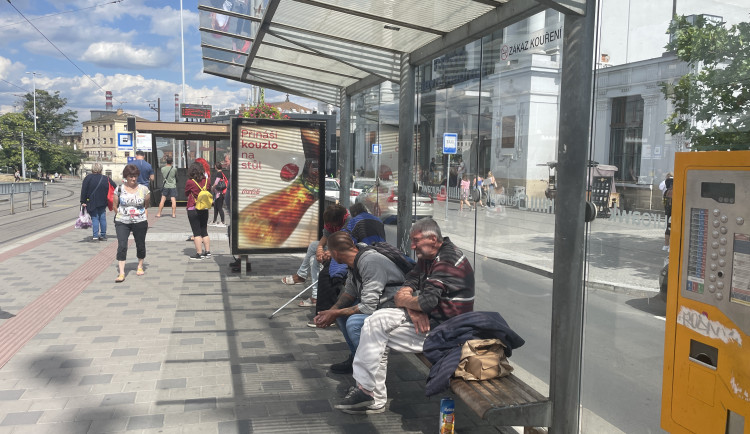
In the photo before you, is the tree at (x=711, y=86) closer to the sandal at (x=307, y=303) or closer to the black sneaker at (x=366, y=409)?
the black sneaker at (x=366, y=409)

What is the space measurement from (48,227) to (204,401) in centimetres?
1327

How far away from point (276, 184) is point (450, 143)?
3491mm

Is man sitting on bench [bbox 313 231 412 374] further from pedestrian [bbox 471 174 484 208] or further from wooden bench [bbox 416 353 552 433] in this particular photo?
wooden bench [bbox 416 353 552 433]

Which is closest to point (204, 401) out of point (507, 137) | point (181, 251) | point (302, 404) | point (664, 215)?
point (302, 404)

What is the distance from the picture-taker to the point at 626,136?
3086 mm

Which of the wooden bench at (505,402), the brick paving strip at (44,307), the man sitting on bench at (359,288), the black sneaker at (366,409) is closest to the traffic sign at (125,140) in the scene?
the brick paving strip at (44,307)

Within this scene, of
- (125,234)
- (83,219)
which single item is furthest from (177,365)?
(83,219)

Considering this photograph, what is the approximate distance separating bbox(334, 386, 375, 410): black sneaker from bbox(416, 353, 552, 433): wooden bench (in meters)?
0.82

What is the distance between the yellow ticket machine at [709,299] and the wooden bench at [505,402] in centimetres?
86

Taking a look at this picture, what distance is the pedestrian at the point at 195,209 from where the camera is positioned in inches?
371

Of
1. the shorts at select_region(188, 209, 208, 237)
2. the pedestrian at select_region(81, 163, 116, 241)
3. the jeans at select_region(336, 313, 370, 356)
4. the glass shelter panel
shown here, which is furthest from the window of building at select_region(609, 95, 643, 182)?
the pedestrian at select_region(81, 163, 116, 241)

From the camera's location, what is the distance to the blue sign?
5318 millimetres

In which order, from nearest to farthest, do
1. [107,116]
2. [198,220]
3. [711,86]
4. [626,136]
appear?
[711,86], [626,136], [198,220], [107,116]

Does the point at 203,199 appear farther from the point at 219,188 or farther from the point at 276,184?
the point at 219,188
